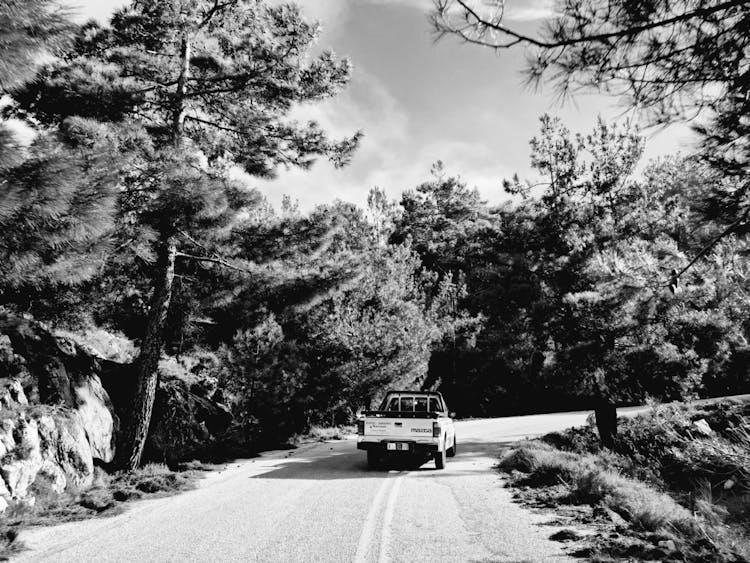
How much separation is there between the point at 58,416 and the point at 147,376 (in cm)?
226

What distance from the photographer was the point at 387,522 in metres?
6.61

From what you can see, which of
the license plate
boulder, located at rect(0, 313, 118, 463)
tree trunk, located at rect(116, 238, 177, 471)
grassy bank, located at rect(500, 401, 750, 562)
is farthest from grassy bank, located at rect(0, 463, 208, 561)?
grassy bank, located at rect(500, 401, 750, 562)

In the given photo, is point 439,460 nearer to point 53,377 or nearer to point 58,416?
point 58,416

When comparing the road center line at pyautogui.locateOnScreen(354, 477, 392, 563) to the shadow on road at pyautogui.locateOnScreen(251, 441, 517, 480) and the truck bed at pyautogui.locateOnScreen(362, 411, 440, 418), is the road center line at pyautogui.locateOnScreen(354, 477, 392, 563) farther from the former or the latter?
the truck bed at pyautogui.locateOnScreen(362, 411, 440, 418)

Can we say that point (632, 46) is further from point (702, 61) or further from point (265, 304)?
point (265, 304)

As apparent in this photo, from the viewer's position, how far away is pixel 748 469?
6.02 metres

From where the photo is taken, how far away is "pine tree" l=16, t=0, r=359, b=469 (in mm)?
10117

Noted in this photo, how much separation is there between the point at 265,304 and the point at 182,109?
5.86 m

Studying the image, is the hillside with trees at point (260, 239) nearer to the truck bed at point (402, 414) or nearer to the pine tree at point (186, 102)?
the pine tree at point (186, 102)

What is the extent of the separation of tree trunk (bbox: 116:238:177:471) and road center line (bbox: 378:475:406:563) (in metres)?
5.96

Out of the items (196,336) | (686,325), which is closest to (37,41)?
(196,336)

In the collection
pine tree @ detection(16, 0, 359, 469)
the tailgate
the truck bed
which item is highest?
pine tree @ detection(16, 0, 359, 469)

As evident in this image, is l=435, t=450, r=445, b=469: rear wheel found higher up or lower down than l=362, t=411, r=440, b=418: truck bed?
lower down

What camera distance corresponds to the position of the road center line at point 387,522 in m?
5.31
